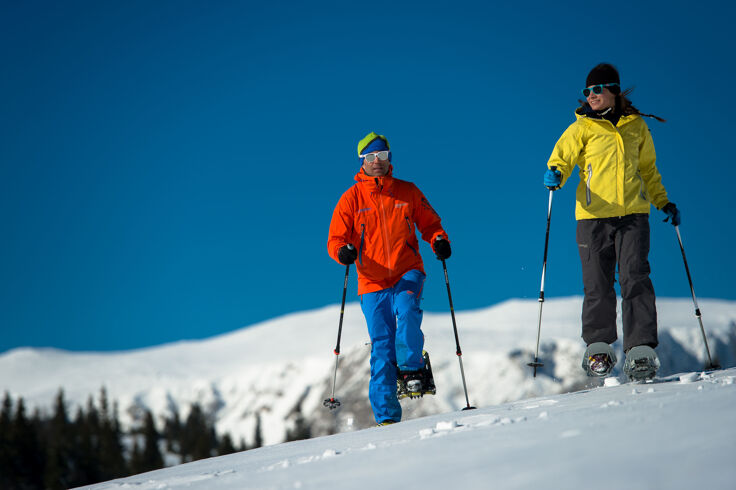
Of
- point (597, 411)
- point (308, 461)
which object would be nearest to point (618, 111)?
point (597, 411)

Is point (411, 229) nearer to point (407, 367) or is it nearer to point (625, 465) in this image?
point (407, 367)

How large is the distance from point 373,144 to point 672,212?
3388mm

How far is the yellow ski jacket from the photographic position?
23.8 feet

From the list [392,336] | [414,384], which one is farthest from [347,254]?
[414,384]

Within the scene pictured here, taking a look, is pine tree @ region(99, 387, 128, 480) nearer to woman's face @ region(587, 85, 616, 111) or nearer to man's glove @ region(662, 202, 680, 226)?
man's glove @ region(662, 202, 680, 226)

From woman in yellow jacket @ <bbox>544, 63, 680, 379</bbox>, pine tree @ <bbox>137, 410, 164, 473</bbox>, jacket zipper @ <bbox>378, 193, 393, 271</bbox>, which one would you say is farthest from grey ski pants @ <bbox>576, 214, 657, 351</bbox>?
pine tree @ <bbox>137, 410, 164, 473</bbox>

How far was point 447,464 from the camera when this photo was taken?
349 centimetres

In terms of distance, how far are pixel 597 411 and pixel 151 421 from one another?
81505 millimetres

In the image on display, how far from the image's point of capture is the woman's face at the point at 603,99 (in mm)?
7441

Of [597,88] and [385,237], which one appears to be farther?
[385,237]

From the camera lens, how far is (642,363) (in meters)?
6.57

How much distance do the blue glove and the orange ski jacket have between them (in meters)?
1.32

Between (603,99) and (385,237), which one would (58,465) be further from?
(603,99)

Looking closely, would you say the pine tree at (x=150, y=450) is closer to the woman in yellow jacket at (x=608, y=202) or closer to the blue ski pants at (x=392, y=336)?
the blue ski pants at (x=392, y=336)
